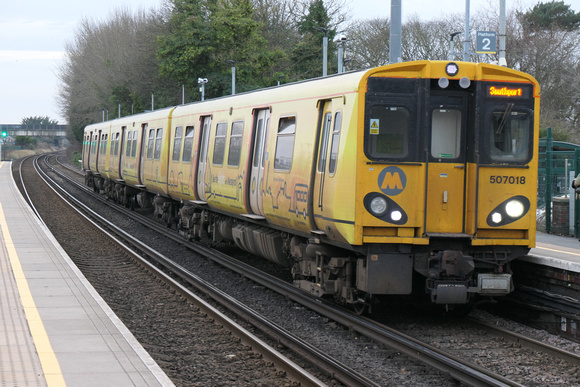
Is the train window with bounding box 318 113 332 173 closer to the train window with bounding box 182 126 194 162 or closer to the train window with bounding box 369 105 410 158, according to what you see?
the train window with bounding box 369 105 410 158

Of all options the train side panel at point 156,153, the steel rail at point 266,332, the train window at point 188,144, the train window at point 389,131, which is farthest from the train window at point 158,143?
the train window at point 389,131

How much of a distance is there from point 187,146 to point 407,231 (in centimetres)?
953

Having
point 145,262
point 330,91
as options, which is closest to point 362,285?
point 330,91

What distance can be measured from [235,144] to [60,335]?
6.51 metres

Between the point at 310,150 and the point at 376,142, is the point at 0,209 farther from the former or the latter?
the point at 376,142

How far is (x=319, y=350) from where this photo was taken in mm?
8211

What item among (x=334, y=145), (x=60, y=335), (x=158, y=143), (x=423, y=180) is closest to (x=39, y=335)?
(x=60, y=335)

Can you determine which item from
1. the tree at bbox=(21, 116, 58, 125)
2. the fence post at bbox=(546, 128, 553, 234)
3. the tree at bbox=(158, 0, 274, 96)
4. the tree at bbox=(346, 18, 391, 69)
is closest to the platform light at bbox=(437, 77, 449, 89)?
the fence post at bbox=(546, 128, 553, 234)

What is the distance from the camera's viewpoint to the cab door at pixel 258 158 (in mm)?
12586

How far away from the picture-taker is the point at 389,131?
917 centimetres

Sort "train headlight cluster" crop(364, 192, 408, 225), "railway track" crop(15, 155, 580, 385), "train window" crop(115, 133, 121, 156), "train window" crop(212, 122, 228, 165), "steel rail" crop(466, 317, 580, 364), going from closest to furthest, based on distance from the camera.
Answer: "railway track" crop(15, 155, 580, 385) < "steel rail" crop(466, 317, 580, 364) < "train headlight cluster" crop(364, 192, 408, 225) < "train window" crop(212, 122, 228, 165) < "train window" crop(115, 133, 121, 156)

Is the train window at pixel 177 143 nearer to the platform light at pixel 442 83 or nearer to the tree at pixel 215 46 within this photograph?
the platform light at pixel 442 83

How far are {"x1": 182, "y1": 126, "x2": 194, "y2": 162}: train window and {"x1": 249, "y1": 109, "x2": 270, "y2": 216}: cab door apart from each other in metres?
4.52

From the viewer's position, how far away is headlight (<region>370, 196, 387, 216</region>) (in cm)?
900
